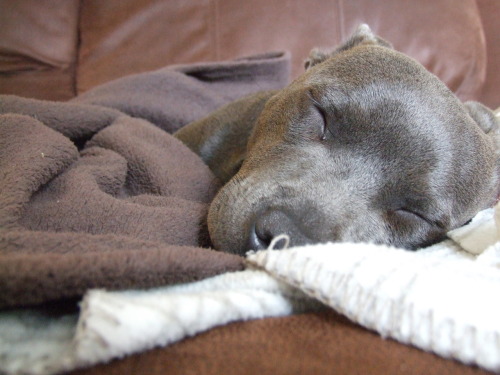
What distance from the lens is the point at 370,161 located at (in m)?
1.06

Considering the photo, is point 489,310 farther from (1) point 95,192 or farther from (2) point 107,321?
(1) point 95,192

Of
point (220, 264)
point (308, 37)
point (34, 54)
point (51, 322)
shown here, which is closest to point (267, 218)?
point (220, 264)

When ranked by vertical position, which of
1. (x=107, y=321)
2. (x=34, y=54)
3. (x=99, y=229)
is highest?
(x=107, y=321)

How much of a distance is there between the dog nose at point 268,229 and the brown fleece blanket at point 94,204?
0.39 feet

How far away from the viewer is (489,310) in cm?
59

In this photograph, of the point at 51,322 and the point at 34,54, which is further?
the point at 34,54

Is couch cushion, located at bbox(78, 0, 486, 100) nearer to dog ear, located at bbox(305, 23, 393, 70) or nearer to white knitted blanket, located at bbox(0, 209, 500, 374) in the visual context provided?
dog ear, located at bbox(305, 23, 393, 70)

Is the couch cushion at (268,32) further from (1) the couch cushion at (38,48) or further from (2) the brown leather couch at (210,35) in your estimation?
(1) the couch cushion at (38,48)

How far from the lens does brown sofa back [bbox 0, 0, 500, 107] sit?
238cm

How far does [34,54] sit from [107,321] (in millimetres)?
2502

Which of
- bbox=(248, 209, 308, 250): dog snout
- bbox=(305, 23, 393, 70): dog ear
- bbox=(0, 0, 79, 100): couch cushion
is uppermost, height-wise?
bbox=(305, 23, 393, 70): dog ear

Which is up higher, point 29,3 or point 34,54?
point 29,3

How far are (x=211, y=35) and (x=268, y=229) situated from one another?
6.35 feet

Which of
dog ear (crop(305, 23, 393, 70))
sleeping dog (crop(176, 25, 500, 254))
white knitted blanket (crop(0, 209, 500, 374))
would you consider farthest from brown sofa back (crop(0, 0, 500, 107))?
white knitted blanket (crop(0, 209, 500, 374))
